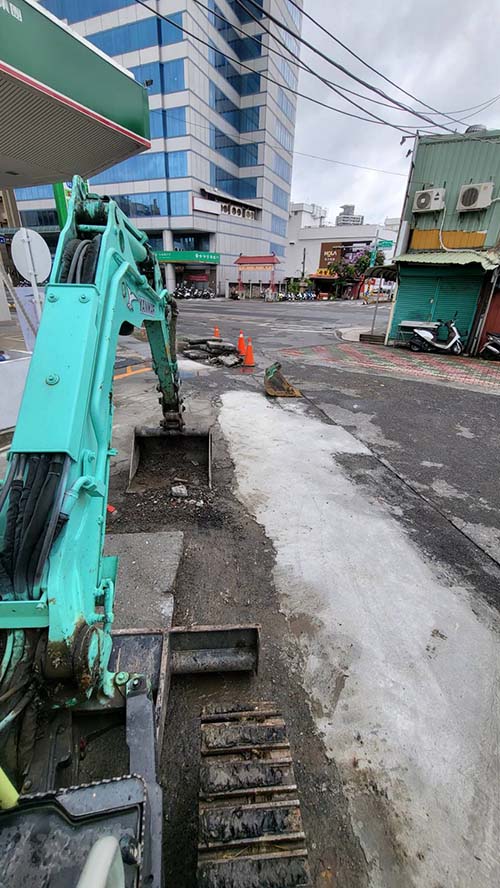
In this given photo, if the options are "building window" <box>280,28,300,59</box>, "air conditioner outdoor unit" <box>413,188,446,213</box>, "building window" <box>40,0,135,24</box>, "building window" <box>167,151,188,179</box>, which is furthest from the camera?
"building window" <box>280,28,300,59</box>

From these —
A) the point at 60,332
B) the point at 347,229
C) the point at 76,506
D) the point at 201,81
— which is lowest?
the point at 76,506

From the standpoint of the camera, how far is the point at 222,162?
43.8 m

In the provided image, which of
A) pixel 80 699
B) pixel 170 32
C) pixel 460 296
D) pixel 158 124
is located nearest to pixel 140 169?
pixel 158 124

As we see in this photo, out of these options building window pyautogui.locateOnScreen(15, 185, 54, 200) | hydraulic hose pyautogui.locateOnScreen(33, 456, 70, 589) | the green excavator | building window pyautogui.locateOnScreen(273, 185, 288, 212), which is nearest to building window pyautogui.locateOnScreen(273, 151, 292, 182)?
building window pyautogui.locateOnScreen(273, 185, 288, 212)

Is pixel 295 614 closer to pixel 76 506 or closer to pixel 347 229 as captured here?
pixel 76 506

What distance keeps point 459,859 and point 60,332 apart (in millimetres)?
3054

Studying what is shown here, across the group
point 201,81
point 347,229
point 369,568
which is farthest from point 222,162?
point 369,568

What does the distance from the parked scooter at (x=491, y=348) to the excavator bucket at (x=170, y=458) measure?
12.2 meters

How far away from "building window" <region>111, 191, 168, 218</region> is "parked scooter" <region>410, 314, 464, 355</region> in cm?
3349

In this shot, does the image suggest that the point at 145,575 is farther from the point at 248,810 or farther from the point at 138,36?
the point at 138,36

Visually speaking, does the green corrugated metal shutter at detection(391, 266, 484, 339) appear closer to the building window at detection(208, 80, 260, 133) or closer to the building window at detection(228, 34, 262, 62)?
the building window at detection(208, 80, 260, 133)

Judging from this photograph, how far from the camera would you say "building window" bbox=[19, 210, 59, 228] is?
4038 centimetres

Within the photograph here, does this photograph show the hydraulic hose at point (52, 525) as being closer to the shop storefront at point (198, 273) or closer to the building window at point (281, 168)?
the shop storefront at point (198, 273)

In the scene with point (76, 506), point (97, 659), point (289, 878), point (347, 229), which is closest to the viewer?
point (289, 878)
